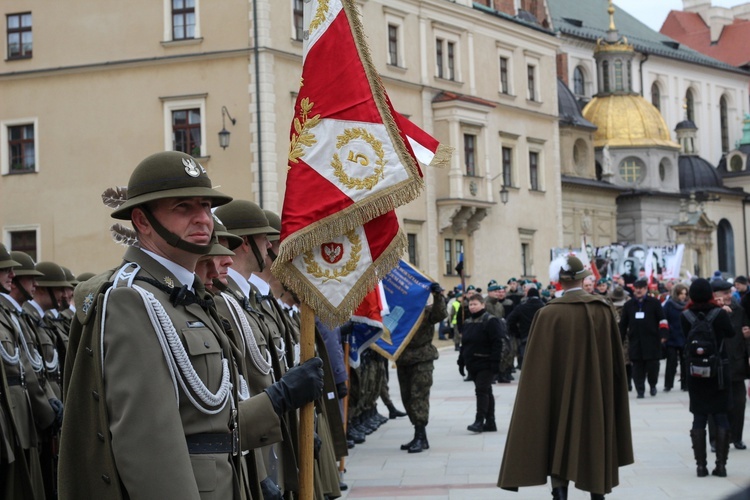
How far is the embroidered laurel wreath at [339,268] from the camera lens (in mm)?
6133

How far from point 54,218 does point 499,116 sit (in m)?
18.8

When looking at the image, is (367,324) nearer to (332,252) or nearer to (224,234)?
(224,234)

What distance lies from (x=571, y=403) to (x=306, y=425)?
476 centimetres

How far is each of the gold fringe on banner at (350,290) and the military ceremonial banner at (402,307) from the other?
26.2 ft

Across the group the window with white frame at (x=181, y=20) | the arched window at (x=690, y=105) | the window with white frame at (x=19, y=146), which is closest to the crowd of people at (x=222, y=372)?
the window with white frame at (x=181, y=20)

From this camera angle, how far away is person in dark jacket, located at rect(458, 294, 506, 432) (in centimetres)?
1585

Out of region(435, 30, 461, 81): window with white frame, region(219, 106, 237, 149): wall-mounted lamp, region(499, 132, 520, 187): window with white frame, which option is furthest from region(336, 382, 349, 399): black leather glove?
region(499, 132, 520, 187): window with white frame

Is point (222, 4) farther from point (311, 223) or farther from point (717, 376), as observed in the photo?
point (311, 223)

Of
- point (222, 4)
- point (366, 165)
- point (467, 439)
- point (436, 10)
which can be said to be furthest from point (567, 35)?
point (366, 165)

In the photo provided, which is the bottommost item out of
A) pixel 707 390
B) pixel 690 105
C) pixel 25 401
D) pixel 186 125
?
A: pixel 707 390

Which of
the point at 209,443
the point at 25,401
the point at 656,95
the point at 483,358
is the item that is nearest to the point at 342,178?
the point at 209,443

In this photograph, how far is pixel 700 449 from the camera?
11.8m

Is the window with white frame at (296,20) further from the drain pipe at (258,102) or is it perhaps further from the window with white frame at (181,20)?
the window with white frame at (181,20)

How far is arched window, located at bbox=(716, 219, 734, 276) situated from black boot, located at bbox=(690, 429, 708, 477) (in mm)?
68143
